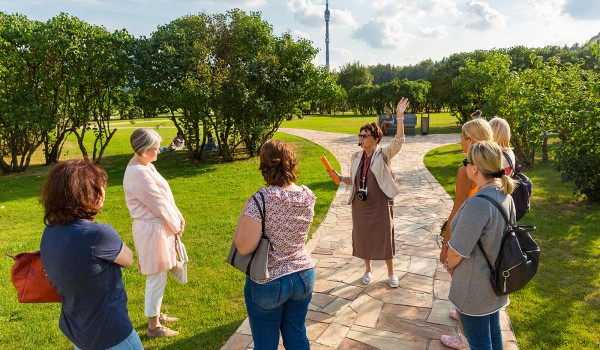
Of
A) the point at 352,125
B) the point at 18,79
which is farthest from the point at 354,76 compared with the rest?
the point at 18,79

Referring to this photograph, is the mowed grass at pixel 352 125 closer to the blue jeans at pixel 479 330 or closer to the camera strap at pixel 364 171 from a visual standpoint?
the camera strap at pixel 364 171

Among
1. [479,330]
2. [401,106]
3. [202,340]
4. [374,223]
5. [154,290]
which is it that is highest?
[401,106]

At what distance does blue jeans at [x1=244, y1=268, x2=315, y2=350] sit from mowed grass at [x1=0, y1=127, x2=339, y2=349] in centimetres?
134

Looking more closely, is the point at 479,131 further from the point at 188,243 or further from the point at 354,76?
the point at 354,76

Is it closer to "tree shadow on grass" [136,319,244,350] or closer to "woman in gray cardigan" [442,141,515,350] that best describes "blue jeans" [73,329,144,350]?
"tree shadow on grass" [136,319,244,350]

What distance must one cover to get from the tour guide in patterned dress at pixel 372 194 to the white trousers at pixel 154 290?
2104mm

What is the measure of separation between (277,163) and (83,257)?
1190mm

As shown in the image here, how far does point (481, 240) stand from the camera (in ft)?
8.23

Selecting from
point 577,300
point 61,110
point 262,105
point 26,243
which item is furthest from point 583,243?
point 61,110

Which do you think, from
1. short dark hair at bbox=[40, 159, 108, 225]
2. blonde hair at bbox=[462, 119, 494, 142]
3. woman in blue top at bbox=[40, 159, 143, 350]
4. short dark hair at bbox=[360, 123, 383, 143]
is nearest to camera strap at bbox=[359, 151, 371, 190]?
short dark hair at bbox=[360, 123, 383, 143]

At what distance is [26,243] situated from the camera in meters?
6.84

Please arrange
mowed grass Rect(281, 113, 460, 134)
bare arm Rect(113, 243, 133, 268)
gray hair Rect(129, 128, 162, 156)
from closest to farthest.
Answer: bare arm Rect(113, 243, 133, 268)
gray hair Rect(129, 128, 162, 156)
mowed grass Rect(281, 113, 460, 134)

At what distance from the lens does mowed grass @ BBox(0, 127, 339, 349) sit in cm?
407

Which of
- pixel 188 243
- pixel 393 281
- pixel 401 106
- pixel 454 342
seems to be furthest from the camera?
pixel 188 243
